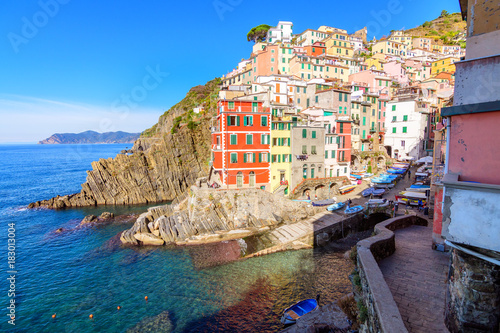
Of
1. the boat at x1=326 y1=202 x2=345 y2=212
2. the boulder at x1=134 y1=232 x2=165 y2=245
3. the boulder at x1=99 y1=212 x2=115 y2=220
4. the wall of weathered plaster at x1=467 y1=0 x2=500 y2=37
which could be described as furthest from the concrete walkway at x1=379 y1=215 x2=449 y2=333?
the boulder at x1=99 y1=212 x2=115 y2=220

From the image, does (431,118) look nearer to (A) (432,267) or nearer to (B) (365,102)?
(B) (365,102)

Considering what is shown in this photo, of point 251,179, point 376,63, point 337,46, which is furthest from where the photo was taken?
point 337,46

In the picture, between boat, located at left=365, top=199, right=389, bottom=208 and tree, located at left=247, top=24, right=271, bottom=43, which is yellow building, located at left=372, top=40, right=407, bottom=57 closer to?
tree, located at left=247, top=24, right=271, bottom=43

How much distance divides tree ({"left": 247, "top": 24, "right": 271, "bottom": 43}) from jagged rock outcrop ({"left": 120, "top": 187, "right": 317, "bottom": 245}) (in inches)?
3196

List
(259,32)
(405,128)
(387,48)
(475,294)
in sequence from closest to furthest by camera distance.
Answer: (475,294)
(405,128)
(387,48)
(259,32)

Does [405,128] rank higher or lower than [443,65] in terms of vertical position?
lower

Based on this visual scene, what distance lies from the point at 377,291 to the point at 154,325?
1661 centimetres

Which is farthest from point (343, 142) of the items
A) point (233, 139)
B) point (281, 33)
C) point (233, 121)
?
point (281, 33)

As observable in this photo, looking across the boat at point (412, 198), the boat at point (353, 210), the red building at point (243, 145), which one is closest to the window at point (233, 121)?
the red building at point (243, 145)

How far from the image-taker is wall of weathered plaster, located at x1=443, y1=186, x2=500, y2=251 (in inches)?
219

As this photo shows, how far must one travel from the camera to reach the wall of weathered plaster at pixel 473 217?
557 cm

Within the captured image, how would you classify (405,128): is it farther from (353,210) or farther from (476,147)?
(476,147)

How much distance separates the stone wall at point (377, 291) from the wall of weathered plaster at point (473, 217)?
260cm

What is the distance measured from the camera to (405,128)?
50.5 m
